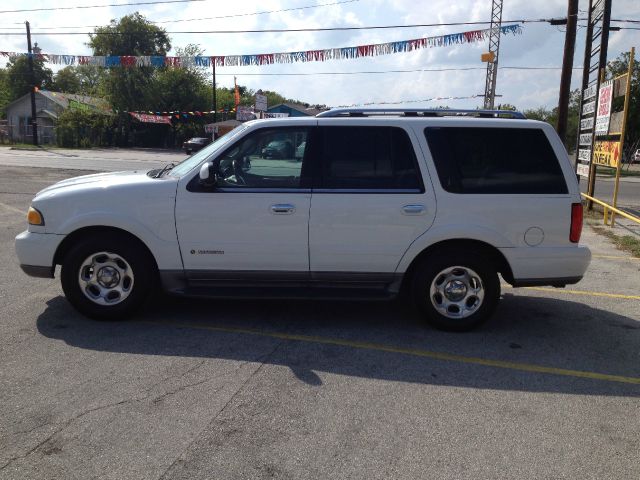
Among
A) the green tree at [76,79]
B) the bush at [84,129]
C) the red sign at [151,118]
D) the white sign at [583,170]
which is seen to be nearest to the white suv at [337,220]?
the white sign at [583,170]

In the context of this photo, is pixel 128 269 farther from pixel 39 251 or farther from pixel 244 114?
pixel 244 114

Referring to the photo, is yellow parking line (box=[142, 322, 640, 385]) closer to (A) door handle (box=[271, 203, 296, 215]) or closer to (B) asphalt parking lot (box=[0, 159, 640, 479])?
(B) asphalt parking lot (box=[0, 159, 640, 479])

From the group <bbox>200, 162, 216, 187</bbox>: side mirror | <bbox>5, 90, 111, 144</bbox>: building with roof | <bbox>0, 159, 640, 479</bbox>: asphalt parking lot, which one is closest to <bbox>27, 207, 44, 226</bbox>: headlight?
<bbox>0, 159, 640, 479</bbox>: asphalt parking lot

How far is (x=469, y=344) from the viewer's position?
5.10 metres

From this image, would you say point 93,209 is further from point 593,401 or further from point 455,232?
point 593,401

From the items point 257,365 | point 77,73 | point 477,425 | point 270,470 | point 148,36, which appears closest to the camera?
point 270,470

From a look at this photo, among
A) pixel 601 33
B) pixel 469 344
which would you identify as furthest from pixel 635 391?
pixel 601 33

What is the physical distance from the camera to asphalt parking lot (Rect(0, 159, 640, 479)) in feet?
10.6

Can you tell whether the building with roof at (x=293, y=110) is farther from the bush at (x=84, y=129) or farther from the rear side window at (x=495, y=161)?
the bush at (x=84, y=129)

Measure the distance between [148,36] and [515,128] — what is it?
72503mm

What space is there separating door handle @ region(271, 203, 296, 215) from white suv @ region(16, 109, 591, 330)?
12 mm

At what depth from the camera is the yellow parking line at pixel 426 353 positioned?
450cm

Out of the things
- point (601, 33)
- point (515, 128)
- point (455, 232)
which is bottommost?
point (455, 232)

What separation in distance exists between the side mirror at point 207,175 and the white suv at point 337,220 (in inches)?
1.0
